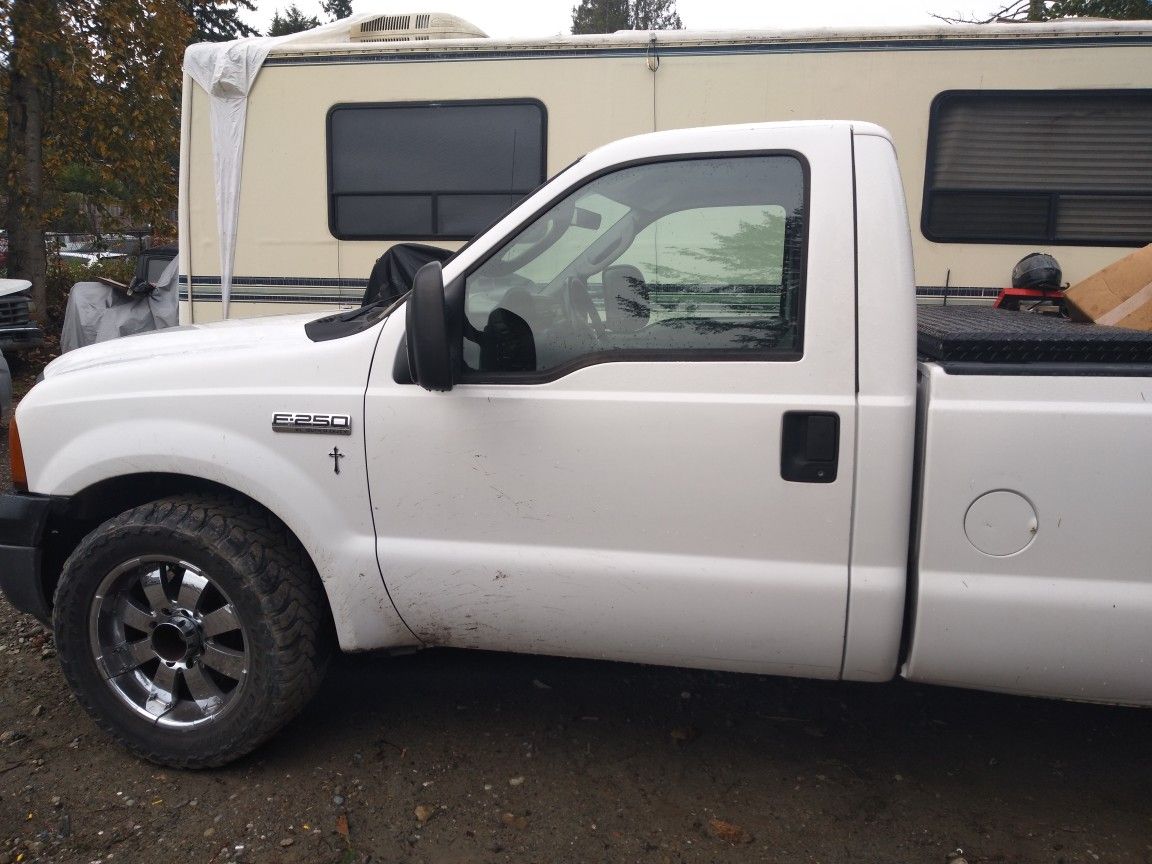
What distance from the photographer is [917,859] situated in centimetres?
261

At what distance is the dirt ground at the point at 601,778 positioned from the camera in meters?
2.68

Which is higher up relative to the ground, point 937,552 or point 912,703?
point 937,552

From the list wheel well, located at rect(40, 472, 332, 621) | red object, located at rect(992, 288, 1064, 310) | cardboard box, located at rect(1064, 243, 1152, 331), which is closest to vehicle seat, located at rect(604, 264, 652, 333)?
wheel well, located at rect(40, 472, 332, 621)

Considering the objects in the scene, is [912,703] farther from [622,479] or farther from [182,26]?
[182,26]

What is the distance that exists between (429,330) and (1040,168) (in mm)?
4706

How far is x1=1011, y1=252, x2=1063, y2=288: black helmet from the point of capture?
5.43m

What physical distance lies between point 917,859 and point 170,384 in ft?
8.62

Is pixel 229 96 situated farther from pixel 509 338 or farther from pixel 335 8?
pixel 335 8

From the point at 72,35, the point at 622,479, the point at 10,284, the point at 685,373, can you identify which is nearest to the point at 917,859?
the point at 622,479

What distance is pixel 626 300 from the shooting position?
2.70 m

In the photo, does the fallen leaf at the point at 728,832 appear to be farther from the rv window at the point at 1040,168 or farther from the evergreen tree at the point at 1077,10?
the evergreen tree at the point at 1077,10

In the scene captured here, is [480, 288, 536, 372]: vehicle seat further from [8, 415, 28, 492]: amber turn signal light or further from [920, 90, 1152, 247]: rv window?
[920, 90, 1152, 247]: rv window

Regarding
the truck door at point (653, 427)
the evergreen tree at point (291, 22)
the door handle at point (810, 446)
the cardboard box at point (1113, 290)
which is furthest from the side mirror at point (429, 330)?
the evergreen tree at point (291, 22)

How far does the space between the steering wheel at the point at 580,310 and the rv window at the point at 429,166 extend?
3.53 m
